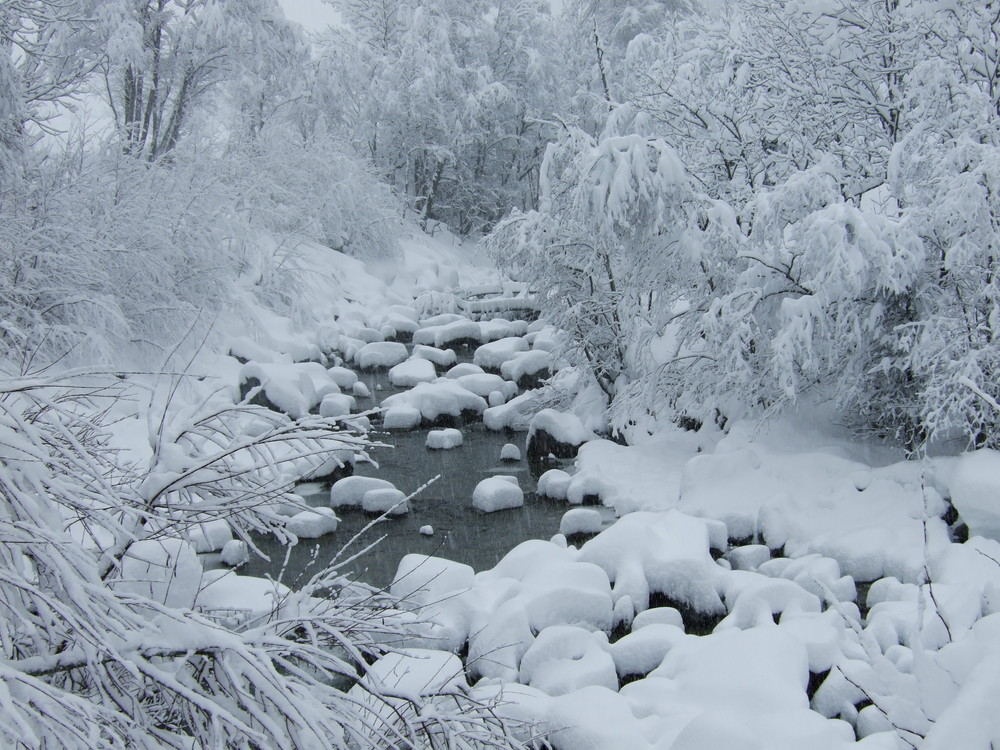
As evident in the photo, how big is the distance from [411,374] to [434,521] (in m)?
5.67

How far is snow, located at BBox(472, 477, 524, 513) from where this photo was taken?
815 cm

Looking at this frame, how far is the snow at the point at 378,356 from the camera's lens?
48.3 ft

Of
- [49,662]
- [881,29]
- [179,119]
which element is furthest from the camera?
[179,119]

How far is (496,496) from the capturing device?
8156 millimetres

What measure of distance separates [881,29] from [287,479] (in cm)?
937

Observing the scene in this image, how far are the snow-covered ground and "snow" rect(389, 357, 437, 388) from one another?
2.16 meters

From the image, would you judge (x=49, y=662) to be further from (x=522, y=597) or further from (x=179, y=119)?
(x=179, y=119)

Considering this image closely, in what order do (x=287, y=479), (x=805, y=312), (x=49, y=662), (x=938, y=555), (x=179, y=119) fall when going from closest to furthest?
(x=49, y=662) → (x=287, y=479) → (x=938, y=555) → (x=805, y=312) → (x=179, y=119)

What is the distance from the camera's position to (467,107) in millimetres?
25938

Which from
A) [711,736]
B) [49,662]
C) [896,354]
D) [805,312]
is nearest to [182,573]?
[49,662]

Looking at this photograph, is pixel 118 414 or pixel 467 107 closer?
pixel 118 414

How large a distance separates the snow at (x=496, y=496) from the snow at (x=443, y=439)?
190 cm

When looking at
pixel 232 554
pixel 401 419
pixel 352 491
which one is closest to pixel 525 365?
pixel 401 419

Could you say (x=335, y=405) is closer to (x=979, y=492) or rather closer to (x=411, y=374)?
(x=411, y=374)
